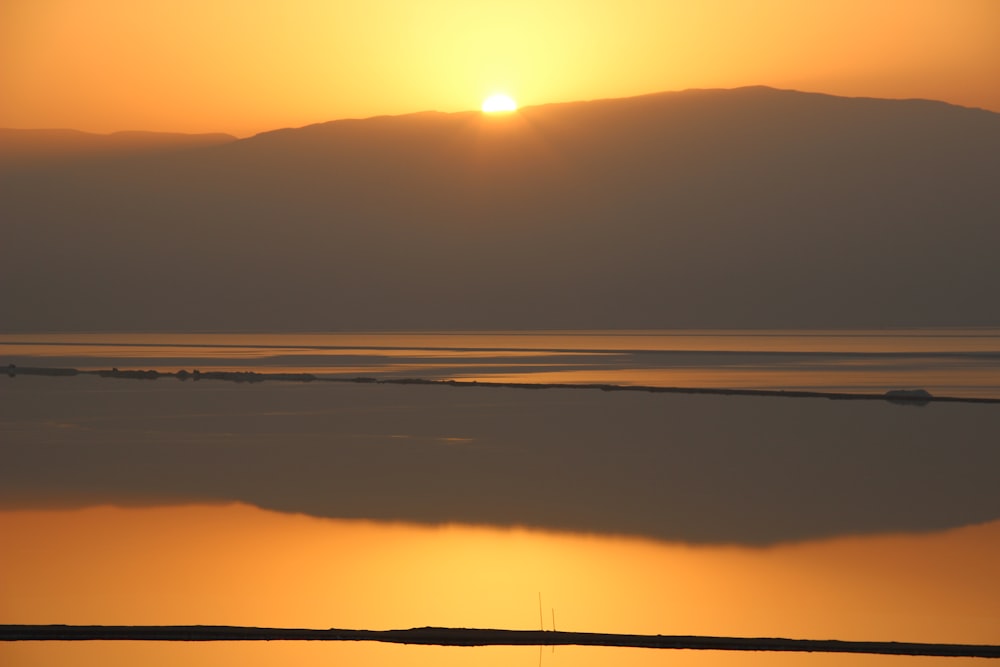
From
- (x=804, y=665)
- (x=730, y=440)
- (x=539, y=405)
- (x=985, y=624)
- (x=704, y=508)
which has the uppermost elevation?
(x=539, y=405)

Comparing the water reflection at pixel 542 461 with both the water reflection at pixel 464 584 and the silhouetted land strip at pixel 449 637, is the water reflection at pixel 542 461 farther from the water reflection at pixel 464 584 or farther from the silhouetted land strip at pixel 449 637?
the silhouetted land strip at pixel 449 637

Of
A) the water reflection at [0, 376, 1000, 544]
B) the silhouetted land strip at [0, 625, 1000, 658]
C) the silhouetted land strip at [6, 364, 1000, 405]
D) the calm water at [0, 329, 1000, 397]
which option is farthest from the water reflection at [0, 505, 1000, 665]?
the calm water at [0, 329, 1000, 397]

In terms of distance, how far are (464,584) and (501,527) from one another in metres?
3.39

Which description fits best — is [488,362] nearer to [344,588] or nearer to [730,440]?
[730,440]

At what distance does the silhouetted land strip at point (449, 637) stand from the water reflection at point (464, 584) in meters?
0.17

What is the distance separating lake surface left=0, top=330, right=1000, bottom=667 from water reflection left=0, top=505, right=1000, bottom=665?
4cm

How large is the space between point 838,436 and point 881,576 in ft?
49.2

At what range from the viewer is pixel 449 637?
1087 cm

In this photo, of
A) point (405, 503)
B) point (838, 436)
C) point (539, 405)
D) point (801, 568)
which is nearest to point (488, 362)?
point (539, 405)

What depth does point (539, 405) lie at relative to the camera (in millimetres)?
38094

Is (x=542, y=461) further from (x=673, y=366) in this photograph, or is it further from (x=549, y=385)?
(x=673, y=366)

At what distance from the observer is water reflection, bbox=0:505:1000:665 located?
37.3ft

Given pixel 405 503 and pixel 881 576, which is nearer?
pixel 881 576

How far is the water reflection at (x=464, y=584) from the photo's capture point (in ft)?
37.3
